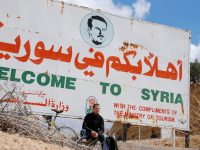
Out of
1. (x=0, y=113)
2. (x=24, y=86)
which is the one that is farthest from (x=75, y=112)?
(x=0, y=113)

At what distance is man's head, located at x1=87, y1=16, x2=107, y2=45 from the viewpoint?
13.1 m

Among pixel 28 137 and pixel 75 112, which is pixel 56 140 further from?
pixel 75 112

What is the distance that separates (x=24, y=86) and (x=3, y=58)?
87 centimetres

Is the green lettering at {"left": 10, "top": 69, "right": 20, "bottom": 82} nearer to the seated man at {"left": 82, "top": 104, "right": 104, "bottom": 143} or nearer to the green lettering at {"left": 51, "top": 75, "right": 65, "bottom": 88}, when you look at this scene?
the green lettering at {"left": 51, "top": 75, "right": 65, "bottom": 88}

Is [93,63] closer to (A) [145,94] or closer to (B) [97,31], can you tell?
(B) [97,31]

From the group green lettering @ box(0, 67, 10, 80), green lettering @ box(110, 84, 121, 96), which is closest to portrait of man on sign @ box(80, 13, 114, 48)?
green lettering @ box(110, 84, 121, 96)

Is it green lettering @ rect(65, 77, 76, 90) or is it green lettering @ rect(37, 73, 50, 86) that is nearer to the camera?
green lettering @ rect(37, 73, 50, 86)

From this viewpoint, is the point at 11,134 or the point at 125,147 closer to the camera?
the point at 11,134

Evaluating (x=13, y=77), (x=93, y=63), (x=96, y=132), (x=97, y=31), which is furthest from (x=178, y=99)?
(x=13, y=77)

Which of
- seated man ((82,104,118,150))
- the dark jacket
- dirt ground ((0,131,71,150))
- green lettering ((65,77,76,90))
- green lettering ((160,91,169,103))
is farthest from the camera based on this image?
green lettering ((160,91,169,103))

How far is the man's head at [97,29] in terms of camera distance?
13.1 metres

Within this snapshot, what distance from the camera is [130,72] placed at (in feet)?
44.6

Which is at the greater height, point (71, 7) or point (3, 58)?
point (71, 7)

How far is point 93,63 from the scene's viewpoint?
12.9 m
